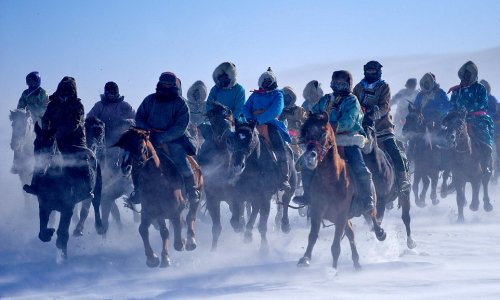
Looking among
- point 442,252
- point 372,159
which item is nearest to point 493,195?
point 442,252

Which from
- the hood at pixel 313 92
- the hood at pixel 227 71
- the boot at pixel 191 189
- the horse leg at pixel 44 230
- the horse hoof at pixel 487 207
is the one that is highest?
the hood at pixel 227 71

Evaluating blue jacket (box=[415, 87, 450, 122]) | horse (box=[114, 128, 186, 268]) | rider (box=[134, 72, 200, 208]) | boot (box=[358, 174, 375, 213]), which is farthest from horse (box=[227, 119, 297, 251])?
blue jacket (box=[415, 87, 450, 122])

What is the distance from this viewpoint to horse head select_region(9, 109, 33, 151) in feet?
58.6

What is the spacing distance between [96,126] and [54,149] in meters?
1.64

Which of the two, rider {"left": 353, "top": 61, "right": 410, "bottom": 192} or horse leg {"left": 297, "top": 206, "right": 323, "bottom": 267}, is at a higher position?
rider {"left": 353, "top": 61, "right": 410, "bottom": 192}

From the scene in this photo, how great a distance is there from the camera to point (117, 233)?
1592 cm

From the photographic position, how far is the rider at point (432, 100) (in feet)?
69.5

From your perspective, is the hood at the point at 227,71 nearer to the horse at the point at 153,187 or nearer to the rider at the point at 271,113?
the rider at the point at 271,113

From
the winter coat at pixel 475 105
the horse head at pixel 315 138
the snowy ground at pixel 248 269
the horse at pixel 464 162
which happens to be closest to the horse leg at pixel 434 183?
the horse at pixel 464 162

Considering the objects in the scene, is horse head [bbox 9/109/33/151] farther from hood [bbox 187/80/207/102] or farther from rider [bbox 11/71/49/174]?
hood [bbox 187/80/207/102]

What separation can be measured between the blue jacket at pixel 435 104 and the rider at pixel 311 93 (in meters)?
2.69

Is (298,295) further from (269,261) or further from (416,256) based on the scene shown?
(416,256)

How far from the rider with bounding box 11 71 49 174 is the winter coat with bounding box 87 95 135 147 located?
8.42 ft

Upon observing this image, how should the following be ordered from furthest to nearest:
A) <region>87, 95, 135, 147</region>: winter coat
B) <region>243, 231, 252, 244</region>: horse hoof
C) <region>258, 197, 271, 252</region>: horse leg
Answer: <region>87, 95, 135, 147</region>: winter coat
<region>243, 231, 252, 244</region>: horse hoof
<region>258, 197, 271, 252</region>: horse leg
